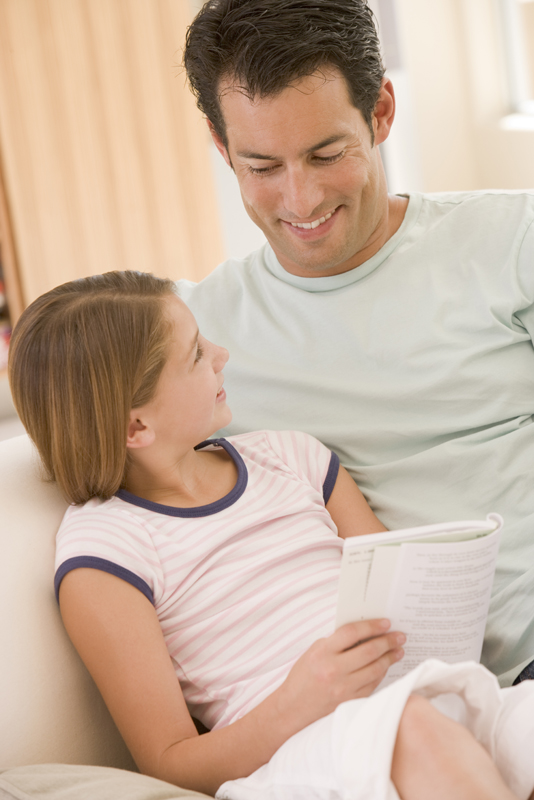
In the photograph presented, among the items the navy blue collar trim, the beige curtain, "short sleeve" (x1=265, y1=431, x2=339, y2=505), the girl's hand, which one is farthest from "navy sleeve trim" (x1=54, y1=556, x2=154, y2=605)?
the beige curtain

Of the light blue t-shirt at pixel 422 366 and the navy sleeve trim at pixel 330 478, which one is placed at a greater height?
the light blue t-shirt at pixel 422 366

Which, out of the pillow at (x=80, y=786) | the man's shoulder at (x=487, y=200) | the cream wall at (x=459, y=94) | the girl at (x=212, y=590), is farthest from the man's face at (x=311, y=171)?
the cream wall at (x=459, y=94)

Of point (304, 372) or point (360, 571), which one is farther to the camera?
point (304, 372)

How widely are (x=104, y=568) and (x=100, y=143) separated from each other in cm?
Result: 254

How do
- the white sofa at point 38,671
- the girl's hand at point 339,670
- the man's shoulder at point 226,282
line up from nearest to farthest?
1. the girl's hand at point 339,670
2. the white sofa at point 38,671
3. the man's shoulder at point 226,282

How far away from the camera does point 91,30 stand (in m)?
3.11

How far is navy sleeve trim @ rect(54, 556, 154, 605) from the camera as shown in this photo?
99cm

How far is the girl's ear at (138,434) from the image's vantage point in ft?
3.69

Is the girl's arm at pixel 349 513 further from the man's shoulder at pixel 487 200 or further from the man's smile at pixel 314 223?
the man's shoulder at pixel 487 200

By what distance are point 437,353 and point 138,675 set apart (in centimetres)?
69

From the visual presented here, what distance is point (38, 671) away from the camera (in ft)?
3.35

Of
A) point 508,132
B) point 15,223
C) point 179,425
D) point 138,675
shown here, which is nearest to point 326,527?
point 179,425

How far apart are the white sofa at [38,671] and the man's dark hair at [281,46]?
0.71m

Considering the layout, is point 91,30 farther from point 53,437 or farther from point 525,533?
point 525,533
